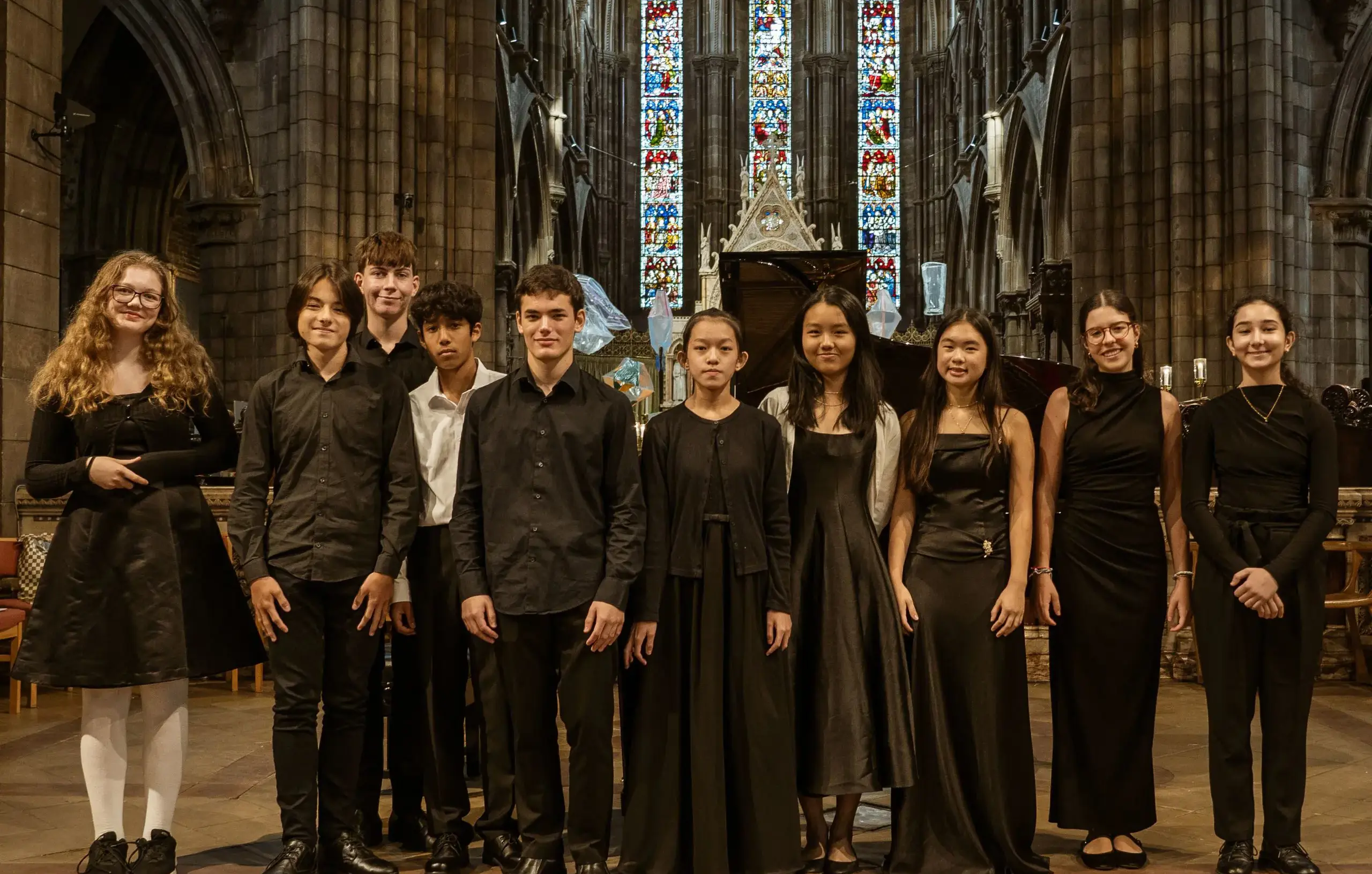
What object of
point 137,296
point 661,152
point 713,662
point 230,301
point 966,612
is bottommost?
point 713,662

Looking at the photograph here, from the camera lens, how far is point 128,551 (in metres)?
3.21

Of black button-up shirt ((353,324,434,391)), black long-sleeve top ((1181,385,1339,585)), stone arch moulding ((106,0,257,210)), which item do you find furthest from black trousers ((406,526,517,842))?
stone arch moulding ((106,0,257,210))

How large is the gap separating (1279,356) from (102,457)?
336 centimetres

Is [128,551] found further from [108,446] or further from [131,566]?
[108,446]

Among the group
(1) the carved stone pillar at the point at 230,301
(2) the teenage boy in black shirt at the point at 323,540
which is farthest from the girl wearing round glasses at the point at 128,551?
(1) the carved stone pillar at the point at 230,301

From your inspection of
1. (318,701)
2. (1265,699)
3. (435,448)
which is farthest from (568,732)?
(1265,699)

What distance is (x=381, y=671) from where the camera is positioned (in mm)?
3760

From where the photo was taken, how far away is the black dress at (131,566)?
10.3 ft

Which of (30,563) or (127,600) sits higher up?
(127,600)

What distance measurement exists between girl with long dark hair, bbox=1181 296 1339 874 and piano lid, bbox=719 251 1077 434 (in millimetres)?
1885

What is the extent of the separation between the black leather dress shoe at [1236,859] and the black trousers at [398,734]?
236 cm

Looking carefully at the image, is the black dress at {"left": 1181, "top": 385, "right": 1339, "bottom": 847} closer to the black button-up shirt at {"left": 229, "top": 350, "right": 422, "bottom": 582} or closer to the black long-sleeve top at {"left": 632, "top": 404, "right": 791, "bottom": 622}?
the black long-sleeve top at {"left": 632, "top": 404, "right": 791, "bottom": 622}

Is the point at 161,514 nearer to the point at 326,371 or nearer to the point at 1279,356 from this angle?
the point at 326,371

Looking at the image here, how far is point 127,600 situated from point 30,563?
158 inches
